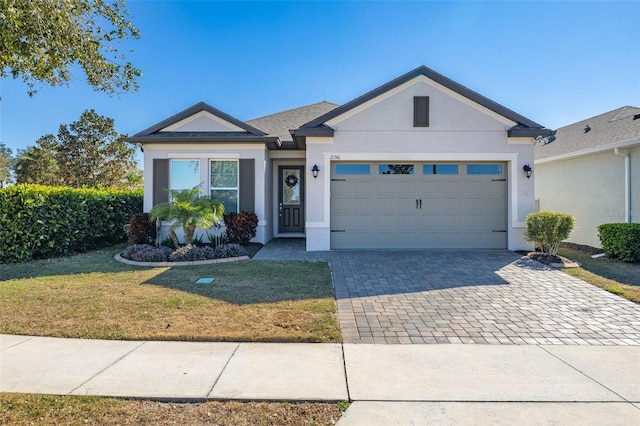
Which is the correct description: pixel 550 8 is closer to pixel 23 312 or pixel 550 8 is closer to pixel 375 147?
pixel 375 147

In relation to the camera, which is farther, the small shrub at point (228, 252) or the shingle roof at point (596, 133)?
the shingle roof at point (596, 133)

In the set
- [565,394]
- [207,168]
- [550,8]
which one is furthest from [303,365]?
[550,8]

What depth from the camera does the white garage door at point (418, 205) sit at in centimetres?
1015

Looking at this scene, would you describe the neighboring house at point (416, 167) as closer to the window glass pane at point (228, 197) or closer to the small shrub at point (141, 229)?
the window glass pane at point (228, 197)

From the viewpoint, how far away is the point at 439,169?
33.4ft

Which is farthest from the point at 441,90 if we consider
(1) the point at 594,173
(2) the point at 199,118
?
(2) the point at 199,118

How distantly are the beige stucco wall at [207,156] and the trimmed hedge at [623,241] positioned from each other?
9817 millimetres

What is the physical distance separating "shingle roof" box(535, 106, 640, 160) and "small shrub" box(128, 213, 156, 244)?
14.3 m

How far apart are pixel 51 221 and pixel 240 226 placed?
4.93 m

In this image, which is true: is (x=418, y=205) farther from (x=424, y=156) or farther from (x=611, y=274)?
(x=611, y=274)

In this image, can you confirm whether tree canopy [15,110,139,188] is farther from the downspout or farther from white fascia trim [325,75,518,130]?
the downspout

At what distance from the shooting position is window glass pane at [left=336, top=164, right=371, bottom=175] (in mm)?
10211

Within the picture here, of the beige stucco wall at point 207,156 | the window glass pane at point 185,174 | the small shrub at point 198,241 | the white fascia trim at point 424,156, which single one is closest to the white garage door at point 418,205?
the white fascia trim at point 424,156

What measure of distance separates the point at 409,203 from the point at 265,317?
6.70 meters
